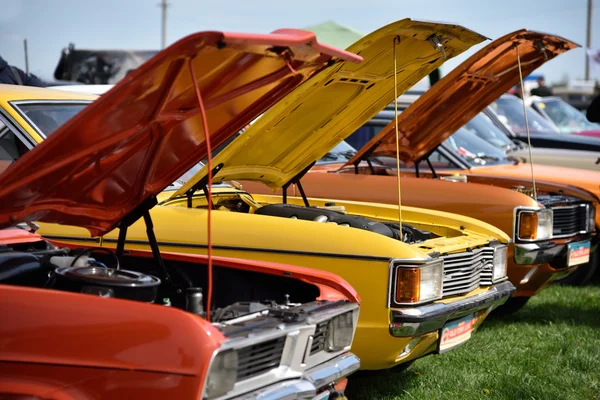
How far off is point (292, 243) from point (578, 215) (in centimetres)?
334

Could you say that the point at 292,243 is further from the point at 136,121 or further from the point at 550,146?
the point at 550,146

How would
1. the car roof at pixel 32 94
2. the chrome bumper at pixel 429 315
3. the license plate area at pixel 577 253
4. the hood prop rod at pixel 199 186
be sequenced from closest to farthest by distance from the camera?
1. the chrome bumper at pixel 429 315
2. the hood prop rod at pixel 199 186
3. the car roof at pixel 32 94
4. the license plate area at pixel 577 253

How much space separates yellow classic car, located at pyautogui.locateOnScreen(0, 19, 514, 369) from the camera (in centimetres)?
392

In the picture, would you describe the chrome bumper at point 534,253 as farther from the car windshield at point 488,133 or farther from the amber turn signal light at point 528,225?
the car windshield at point 488,133

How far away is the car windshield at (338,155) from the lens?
285 inches

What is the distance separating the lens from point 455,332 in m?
4.33

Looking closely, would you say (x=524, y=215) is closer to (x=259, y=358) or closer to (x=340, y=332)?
(x=340, y=332)

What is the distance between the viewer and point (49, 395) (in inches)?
98.0

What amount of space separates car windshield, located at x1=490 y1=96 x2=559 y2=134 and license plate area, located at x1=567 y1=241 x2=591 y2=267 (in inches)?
195

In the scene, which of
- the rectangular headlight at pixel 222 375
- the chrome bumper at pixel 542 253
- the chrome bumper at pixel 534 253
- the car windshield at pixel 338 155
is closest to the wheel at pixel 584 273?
the chrome bumper at pixel 542 253

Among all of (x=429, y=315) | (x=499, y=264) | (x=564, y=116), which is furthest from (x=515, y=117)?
(x=429, y=315)

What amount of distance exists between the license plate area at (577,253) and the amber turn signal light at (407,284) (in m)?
2.68

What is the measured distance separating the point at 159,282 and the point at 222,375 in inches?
26.3

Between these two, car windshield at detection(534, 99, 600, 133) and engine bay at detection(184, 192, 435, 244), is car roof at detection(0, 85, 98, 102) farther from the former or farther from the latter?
car windshield at detection(534, 99, 600, 133)
